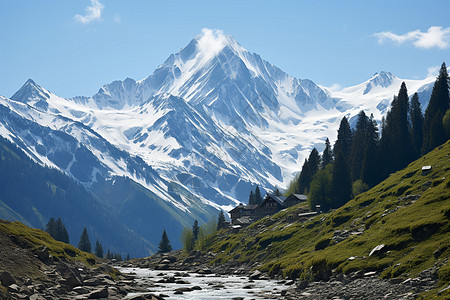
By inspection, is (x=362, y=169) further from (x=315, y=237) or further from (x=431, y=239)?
(x=431, y=239)

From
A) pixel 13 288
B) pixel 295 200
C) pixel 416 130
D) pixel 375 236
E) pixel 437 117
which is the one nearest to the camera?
pixel 13 288

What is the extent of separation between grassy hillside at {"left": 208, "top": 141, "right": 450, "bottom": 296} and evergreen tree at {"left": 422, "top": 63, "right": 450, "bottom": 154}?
56.4ft

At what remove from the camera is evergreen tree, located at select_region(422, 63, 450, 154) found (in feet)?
445

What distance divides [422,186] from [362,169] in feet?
158

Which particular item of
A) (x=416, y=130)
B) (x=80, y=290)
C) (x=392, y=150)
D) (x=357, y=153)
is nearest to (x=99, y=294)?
(x=80, y=290)

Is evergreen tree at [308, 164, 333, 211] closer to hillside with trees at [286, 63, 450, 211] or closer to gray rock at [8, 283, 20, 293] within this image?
hillside with trees at [286, 63, 450, 211]

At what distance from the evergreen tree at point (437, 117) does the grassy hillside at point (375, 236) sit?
17.2 m

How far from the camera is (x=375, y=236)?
77.5m

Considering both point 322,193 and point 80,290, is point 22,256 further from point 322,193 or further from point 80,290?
point 322,193

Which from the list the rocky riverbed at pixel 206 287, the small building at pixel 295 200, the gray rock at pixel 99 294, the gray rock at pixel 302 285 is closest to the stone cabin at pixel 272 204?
the small building at pixel 295 200

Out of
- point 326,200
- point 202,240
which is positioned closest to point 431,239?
point 326,200

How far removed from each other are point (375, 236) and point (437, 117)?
71.1 metres

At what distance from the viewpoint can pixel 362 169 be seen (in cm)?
14588

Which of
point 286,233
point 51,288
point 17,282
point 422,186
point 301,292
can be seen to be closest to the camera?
point 17,282
